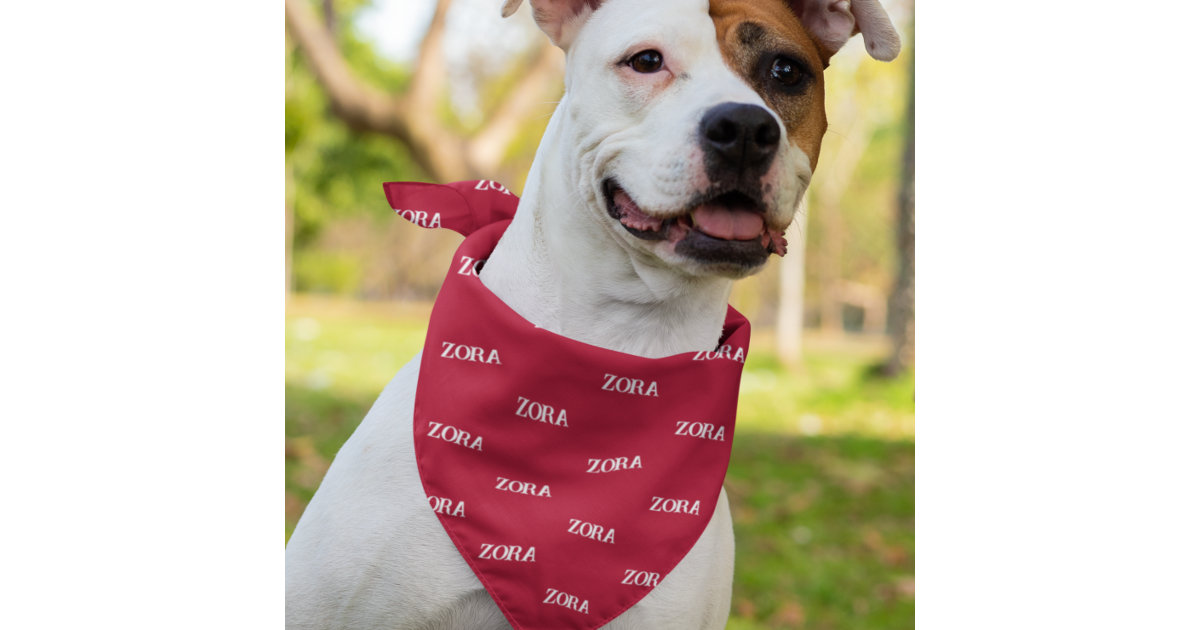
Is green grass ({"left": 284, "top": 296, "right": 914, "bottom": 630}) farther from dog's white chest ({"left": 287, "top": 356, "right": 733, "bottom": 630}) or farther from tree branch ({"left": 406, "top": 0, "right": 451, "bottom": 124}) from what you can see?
dog's white chest ({"left": 287, "top": 356, "right": 733, "bottom": 630})

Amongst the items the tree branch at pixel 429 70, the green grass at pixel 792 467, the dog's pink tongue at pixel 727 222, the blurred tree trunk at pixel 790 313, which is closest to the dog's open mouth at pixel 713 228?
the dog's pink tongue at pixel 727 222

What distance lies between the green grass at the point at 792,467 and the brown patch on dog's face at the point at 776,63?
2.82 meters

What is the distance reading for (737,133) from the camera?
76.1 inches

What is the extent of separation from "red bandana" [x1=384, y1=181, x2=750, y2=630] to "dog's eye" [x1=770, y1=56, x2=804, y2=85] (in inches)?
25.7

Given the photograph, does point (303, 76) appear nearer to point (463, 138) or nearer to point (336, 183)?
point (463, 138)

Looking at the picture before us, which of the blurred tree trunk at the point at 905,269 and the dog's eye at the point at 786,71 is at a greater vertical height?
the dog's eye at the point at 786,71

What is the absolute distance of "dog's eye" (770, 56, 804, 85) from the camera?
2205mm

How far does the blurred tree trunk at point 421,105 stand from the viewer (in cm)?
614

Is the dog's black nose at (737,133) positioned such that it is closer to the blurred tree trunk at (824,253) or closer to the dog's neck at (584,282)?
the dog's neck at (584,282)

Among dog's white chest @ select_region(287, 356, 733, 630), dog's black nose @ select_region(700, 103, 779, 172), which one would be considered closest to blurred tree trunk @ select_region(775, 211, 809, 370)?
dog's white chest @ select_region(287, 356, 733, 630)

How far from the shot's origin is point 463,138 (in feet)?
22.2

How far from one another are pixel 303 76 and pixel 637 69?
7516mm

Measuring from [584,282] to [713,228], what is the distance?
36 cm

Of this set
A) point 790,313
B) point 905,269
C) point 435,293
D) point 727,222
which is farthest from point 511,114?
point 790,313
